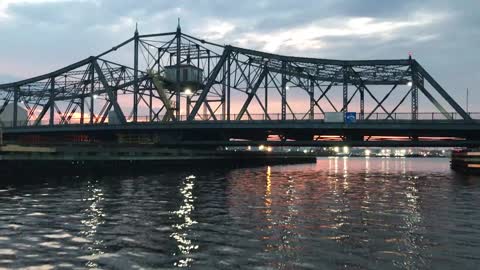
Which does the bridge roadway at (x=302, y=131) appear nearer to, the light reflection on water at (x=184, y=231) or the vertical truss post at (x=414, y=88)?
the vertical truss post at (x=414, y=88)

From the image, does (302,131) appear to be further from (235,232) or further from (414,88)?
(235,232)

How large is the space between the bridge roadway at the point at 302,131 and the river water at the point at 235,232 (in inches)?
1815

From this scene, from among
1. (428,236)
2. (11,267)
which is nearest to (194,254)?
(11,267)

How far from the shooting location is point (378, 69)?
106562 mm

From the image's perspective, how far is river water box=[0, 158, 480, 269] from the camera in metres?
17.1

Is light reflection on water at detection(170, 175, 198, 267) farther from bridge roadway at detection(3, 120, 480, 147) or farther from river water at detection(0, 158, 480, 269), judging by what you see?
bridge roadway at detection(3, 120, 480, 147)

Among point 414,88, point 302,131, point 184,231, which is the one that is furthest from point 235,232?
point 414,88

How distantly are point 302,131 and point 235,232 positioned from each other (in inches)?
2898

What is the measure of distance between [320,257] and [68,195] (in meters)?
25.9

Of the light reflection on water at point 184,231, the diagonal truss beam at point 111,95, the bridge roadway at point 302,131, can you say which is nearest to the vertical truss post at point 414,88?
the bridge roadway at point 302,131

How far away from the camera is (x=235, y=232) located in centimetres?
2262

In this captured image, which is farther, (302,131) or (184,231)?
(302,131)

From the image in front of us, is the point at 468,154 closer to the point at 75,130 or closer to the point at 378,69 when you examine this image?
the point at 378,69

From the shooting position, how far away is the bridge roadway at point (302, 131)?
82688 millimetres
